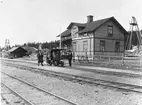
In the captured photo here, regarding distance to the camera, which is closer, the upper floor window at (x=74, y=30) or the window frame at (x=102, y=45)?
the window frame at (x=102, y=45)

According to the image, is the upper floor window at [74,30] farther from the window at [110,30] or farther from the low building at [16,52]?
the low building at [16,52]

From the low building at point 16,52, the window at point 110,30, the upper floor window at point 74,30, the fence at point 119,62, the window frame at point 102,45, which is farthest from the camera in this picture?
the low building at point 16,52

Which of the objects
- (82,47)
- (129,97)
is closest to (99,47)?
(82,47)

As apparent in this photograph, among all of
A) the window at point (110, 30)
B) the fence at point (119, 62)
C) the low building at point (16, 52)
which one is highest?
the window at point (110, 30)

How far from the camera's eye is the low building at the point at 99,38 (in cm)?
3100

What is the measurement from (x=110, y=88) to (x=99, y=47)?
2207 centimetres

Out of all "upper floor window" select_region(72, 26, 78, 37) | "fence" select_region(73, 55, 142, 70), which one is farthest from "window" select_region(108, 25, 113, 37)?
"fence" select_region(73, 55, 142, 70)

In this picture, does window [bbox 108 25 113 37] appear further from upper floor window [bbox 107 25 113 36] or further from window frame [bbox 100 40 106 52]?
window frame [bbox 100 40 106 52]

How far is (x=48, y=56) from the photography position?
79.1 ft

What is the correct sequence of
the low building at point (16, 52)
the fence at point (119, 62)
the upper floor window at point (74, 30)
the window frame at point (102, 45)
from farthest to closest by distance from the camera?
the low building at point (16, 52)
the upper floor window at point (74, 30)
the window frame at point (102, 45)
the fence at point (119, 62)

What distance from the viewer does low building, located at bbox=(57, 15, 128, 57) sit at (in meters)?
31.0

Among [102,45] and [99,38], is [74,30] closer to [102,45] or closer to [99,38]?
[99,38]

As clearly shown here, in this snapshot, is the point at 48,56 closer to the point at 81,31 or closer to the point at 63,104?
the point at 81,31

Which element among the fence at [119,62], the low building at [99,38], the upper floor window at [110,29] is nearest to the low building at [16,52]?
the low building at [99,38]
